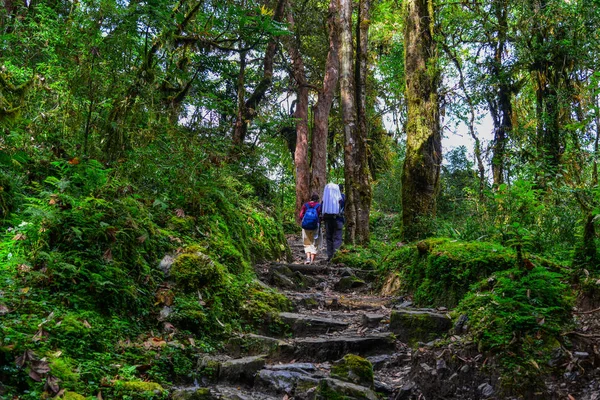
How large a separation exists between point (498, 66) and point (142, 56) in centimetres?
1352

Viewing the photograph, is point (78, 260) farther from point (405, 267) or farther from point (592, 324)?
point (405, 267)

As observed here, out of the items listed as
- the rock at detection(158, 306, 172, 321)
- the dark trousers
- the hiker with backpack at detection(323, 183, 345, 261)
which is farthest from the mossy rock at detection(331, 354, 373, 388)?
the dark trousers

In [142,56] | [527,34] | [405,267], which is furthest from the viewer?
[527,34]

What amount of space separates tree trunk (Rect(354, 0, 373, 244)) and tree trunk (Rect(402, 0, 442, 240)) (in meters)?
3.32

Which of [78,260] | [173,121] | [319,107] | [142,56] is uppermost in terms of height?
[319,107]

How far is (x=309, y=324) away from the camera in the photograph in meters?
5.70

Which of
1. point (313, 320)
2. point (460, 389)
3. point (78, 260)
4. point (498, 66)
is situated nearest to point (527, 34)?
point (498, 66)

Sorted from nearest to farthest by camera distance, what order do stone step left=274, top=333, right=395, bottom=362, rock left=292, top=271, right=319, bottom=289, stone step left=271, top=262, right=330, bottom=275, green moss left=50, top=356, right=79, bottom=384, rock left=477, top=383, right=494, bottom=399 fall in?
green moss left=50, top=356, right=79, bottom=384 → rock left=477, top=383, right=494, bottom=399 → stone step left=274, top=333, right=395, bottom=362 → rock left=292, top=271, right=319, bottom=289 → stone step left=271, top=262, right=330, bottom=275

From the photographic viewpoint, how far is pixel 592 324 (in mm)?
3850

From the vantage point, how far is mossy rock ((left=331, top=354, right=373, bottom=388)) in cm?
410

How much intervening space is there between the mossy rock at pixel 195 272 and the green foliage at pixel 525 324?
9.67 feet

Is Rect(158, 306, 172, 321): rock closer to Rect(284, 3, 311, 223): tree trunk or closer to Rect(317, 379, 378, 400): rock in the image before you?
Rect(317, 379, 378, 400): rock

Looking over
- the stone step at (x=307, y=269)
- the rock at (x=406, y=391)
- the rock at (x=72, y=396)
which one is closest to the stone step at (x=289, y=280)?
the stone step at (x=307, y=269)

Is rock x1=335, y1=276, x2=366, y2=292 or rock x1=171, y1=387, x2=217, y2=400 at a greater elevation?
rock x1=335, y1=276, x2=366, y2=292
